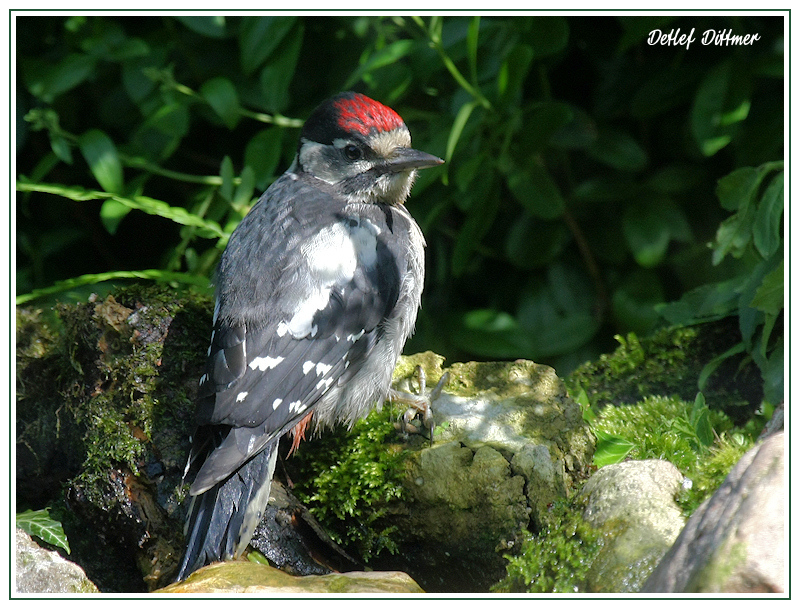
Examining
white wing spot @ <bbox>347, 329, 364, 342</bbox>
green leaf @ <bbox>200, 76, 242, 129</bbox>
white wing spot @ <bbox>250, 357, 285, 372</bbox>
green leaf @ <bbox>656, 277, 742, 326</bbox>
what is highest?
green leaf @ <bbox>200, 76, 242, 129</bbox>

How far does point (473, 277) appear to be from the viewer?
419 centimetres

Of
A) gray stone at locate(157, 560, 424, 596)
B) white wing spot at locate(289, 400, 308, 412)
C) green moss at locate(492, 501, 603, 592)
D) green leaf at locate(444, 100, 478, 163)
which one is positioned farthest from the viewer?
green leaf at locate(444, 100, 478, 163)

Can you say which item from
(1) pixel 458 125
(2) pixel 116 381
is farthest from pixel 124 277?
(1) pixel 458 125

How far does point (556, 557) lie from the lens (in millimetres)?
2037

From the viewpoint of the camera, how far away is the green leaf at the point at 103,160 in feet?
10.7

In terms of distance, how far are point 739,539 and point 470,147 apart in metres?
2.38

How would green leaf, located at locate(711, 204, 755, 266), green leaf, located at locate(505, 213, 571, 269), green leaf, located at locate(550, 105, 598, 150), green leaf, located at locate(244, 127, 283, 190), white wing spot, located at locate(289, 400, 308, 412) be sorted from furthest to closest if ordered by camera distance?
1. green leaf, located at locate(505, 213, 571, 269)
2. green leaf, located at locate(550, 105, 598, 150)
3. green leaf, located at locate(244, 127, 283, 190)
4. green leaf, located at locate(711, 204, 755, 266)
5. white wing spot, located at locate(289, 400, 308, 412)

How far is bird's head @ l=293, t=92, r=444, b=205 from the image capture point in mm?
2795

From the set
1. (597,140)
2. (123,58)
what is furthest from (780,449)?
(123,58)

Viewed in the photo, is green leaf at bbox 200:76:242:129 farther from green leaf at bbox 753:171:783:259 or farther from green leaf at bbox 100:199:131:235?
green leaf at bbox 753:171:783:259

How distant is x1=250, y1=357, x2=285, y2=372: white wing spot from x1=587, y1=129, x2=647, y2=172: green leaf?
6.97ft

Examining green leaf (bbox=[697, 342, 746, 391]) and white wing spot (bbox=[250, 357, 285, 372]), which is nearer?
white wing spot (bbox=[250, 357, 285, 372])

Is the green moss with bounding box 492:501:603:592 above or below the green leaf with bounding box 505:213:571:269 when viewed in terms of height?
below

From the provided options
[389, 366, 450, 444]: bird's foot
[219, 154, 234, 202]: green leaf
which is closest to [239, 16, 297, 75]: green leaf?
[219, 154, 234, 202]: green leaf
